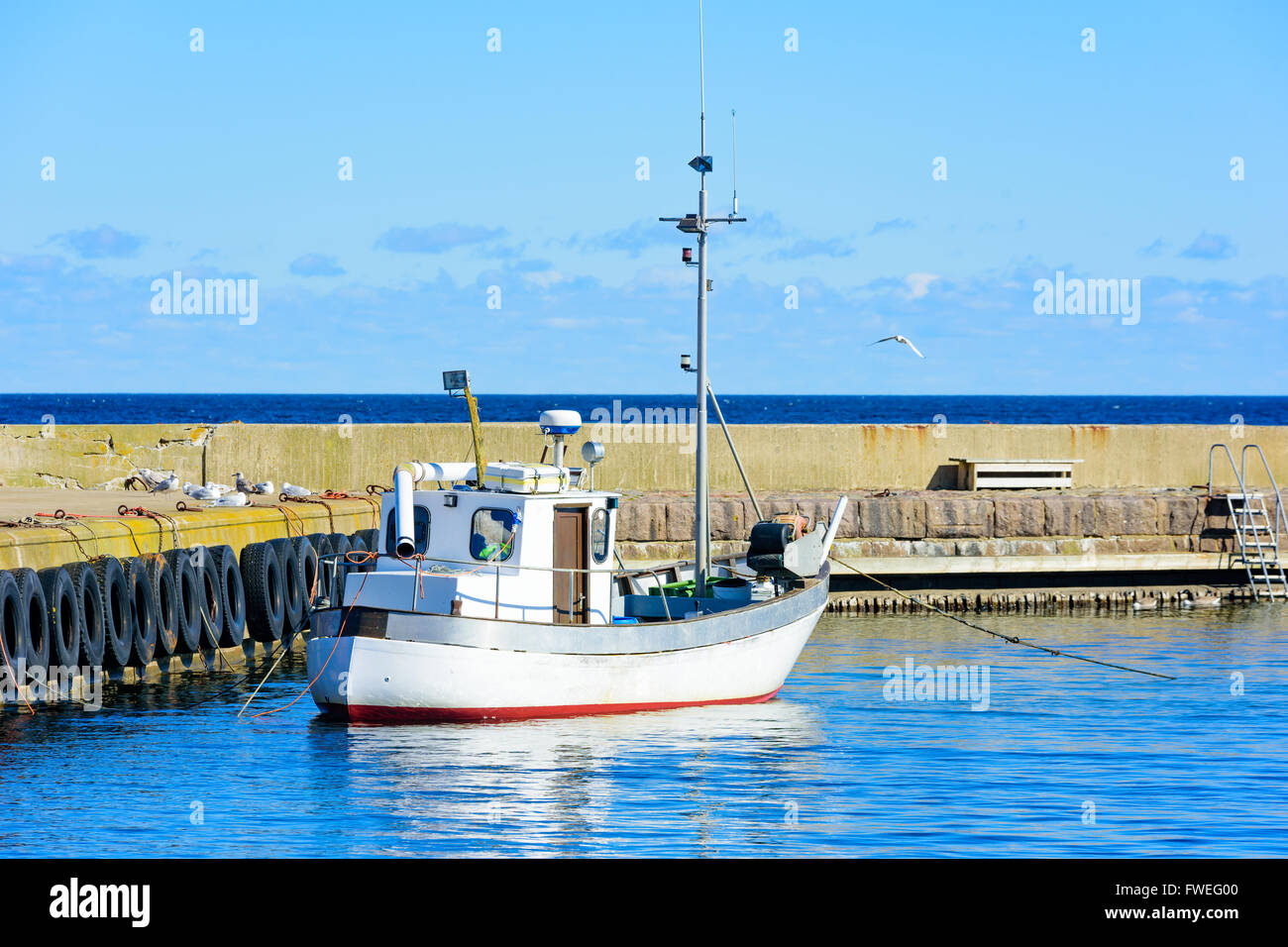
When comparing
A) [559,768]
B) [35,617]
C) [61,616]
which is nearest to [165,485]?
[61,616]

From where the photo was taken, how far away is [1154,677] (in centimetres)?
1672

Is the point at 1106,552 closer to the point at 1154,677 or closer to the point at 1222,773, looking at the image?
the point at 1154,677

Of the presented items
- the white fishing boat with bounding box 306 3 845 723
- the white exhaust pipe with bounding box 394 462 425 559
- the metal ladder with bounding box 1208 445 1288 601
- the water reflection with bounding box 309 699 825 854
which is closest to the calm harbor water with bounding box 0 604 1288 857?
the water reflection with bounding box 309 699 825 854

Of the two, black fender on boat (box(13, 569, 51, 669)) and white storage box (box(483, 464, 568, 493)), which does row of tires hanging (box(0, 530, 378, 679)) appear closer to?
black fender on boat (box(13, 569, 51, 669))

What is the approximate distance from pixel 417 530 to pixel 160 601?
3978 mm

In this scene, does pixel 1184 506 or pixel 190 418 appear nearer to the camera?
pixel 1184 506

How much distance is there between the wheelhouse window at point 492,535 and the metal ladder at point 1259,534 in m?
14.5

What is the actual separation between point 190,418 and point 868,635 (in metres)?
80.6

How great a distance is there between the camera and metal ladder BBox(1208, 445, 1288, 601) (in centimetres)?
2314

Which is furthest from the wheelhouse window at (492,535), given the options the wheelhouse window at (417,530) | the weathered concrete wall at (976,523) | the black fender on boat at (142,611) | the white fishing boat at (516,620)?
the weathered concrete wall at (976,523)

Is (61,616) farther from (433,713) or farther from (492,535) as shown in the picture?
(492,535)

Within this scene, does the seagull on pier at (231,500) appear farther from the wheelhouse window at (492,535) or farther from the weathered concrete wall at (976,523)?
the wheelhouse window at (492,535)

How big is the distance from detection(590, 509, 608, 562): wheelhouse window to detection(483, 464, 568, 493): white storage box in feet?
1.53
